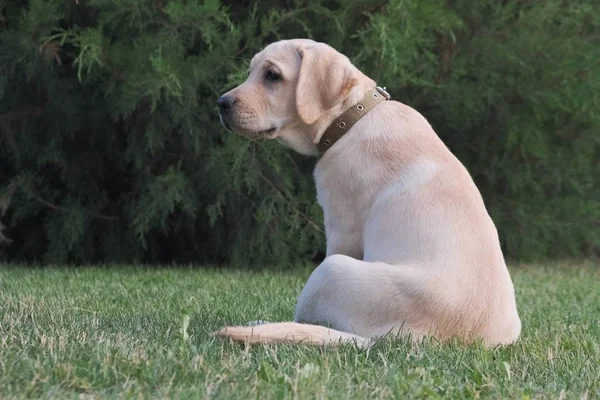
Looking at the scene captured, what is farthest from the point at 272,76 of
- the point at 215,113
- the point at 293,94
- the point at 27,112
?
the point at 27,112

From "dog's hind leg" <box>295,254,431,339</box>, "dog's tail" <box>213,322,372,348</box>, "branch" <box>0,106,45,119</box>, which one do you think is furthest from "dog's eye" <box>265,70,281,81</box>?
"branch" <box>0,106,45,119</box>

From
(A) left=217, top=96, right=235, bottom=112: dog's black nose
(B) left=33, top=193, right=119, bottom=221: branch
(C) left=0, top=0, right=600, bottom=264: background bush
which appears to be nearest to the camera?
(A) left=217, top=96, right=235, bottom=112: dog's black nose

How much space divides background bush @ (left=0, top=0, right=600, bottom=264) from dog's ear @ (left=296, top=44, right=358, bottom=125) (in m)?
2.87

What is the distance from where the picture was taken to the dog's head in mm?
4172

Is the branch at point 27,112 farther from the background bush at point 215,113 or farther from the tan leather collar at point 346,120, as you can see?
the tan leather collar at point 346,120

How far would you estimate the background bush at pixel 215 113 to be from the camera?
24.5 feet

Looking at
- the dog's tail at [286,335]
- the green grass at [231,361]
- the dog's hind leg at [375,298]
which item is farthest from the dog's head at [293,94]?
the dog's tail at [286,335]

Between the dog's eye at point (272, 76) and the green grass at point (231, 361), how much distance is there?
3.99 feet

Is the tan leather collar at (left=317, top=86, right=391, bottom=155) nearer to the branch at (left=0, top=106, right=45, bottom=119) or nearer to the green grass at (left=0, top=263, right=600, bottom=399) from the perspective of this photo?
the green grass at (left=0, top=263, right=600, bottom=399)

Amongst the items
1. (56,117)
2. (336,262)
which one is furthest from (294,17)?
(336,262)

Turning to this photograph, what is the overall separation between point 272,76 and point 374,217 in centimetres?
97

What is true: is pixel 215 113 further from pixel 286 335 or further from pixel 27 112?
pixel 286 335

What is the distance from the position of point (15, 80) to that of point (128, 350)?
5.69m

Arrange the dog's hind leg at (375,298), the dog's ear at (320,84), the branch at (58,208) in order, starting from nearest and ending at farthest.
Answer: the dog's hind leg at (375,298) < the dog's ear at (320,84) < the branch at (58,208)
